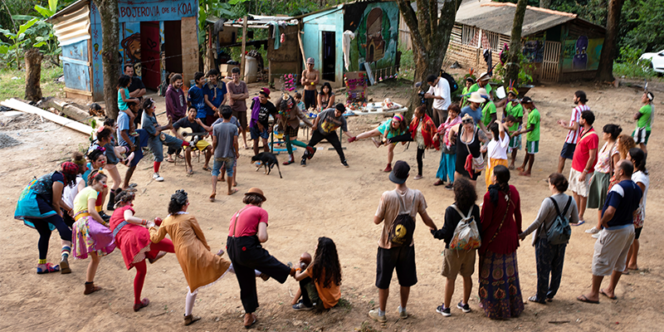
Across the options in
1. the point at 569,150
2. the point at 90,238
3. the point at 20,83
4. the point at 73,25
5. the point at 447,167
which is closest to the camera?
the point at 90,238

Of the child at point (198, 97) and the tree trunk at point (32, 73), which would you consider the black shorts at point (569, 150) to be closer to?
the child at point (198, 97)

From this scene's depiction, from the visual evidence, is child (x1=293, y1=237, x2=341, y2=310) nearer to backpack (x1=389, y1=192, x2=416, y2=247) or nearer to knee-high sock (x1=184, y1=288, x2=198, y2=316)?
backpack (x1=389, y1=192, x2=416, y2=247)

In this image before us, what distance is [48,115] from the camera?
44.9ft

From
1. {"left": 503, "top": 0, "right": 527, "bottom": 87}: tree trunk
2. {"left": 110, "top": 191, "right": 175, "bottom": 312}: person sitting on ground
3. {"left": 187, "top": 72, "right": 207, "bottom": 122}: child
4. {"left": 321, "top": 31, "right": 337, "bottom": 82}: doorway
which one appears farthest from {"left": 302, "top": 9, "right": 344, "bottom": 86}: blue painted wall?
{"left": 110, "top": 191, "right": 175, "bottom": 312}: person sitting on ground

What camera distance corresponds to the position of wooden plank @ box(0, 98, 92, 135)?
41.6 feet

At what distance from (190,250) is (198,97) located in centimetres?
629

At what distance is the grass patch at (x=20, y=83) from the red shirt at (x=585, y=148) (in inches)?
602

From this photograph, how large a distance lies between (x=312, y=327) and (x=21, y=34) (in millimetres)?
18843

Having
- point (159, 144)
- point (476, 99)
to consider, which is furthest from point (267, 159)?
point (476, 99)

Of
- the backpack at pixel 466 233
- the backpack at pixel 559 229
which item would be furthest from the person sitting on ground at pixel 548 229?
the backpack at pixel 466 233

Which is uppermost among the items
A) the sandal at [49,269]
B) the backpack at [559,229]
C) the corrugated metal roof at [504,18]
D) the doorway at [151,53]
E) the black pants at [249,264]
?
the corrugated metal roof at [504,18]

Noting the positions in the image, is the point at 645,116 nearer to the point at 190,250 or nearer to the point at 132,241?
the point at 190,250

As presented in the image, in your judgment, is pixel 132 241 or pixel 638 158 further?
pixel 638 158

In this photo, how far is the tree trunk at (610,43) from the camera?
58.0ft
